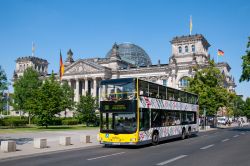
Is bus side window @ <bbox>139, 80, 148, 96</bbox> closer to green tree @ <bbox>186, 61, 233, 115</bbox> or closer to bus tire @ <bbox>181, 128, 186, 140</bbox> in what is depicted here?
bus tire @ <bbox>181, 128, 186, 140</bbox>

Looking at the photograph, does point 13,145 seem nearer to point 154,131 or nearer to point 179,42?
point 154,131

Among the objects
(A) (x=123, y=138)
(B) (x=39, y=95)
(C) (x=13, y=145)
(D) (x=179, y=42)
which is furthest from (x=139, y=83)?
(D) (x=179, y=42)

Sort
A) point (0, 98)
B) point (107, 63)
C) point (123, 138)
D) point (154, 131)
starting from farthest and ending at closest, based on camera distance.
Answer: point (107, 63) < point (0, 98) < point (154, 131) < point (123, 138)

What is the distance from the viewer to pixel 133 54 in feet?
428

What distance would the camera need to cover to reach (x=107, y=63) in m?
114

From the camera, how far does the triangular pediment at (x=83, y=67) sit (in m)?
109

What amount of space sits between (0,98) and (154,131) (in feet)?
57.8

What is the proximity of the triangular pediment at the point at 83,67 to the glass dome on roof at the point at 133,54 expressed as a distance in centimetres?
1791

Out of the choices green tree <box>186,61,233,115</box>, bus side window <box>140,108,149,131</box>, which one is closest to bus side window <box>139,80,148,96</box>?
bus side window <box>140,108,149,131</box>

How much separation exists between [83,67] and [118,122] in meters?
93.2

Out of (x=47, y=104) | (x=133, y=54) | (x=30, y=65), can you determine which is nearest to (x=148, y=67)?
(x=133, y=54)

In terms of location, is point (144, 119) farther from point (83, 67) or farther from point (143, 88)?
point (83, 67)

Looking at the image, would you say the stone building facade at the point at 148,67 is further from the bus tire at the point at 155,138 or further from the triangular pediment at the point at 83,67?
the bus tire at the point at 155,138

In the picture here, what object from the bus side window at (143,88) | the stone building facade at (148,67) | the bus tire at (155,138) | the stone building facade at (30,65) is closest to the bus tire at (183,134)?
the bus tire at (155,138)
